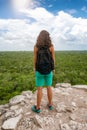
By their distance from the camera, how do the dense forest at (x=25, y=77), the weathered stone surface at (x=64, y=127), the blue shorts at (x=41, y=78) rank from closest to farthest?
the weathered stone surface at (x=64, y=127)
the blue shorts at (x=41, y=78)
the dense forest at (x=25, y=77)


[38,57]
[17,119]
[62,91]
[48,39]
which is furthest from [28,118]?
[62,91]

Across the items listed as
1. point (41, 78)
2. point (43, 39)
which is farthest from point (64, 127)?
point (43, 39)

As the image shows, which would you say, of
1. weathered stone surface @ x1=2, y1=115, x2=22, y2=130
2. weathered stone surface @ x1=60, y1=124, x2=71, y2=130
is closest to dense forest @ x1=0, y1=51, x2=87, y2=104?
weathered stone surface @ x1=2, y1=115, x2=22, y2=130

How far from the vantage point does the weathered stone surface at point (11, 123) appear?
186 inches

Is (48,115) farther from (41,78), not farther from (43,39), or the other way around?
(43,39)

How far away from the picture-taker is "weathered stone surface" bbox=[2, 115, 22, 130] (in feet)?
15.5

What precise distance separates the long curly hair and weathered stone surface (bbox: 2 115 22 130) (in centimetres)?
190

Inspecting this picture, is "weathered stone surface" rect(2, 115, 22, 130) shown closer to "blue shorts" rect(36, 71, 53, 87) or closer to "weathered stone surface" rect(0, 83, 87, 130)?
"weathered stone surface" rect(0, 83, 87, 130)

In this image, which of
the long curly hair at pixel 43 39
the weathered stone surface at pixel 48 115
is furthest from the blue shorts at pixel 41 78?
the weathered stone surface at pixel 48 115

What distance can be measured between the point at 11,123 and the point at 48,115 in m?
0.94

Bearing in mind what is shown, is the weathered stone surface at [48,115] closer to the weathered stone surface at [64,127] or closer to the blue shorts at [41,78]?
the weathered stone surface at [64,127]

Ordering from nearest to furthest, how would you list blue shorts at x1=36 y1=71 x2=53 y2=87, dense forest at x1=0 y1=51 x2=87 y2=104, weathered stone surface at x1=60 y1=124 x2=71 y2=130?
weathered stone surface at x1=60 y1=124 x2=71 y2=130
blue shorts at x1=36 y1=71 x2=53 y2=87
dense forest at x1=0 y1=51 x2=87 y2=104

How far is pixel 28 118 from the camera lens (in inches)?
198

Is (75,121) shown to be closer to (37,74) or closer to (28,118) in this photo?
(28,118)
